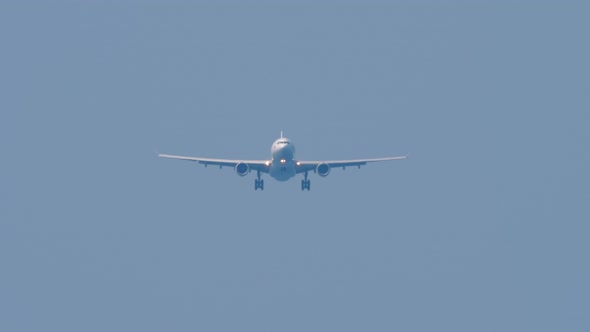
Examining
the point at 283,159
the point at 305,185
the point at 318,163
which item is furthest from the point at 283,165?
the point at 305,185

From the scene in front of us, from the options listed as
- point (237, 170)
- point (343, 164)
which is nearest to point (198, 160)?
point (237, 170)

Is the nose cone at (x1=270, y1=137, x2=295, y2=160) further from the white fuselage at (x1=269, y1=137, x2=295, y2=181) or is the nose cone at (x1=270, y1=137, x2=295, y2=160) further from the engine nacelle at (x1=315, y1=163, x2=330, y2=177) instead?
the engine nacelle at (x1=315, y1=163, x2=330, y2=177)

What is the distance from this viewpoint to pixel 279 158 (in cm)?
11919

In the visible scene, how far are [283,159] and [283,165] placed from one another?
0.58 meters

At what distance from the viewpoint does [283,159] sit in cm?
11912

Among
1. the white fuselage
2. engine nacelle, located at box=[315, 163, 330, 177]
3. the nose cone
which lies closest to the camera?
the nose cone

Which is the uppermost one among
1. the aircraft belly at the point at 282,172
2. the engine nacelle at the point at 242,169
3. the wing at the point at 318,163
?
the wing at the point at 318,163

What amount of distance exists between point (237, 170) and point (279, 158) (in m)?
5.82

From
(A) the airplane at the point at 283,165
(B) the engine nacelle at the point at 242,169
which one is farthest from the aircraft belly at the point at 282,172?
(B) the engine nacelle at the point at 242,169

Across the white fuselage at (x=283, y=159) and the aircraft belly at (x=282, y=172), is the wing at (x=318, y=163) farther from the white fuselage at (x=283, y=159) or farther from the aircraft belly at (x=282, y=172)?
the white fuselage at (x=283, y=159)

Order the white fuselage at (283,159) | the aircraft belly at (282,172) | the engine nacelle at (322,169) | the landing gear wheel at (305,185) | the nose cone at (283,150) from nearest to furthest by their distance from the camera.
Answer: the nose cone at (283,150) < the white fuselage at (283,159) < the aircraft belly at (282,172) < the engine nacelle at (322,169) < the landing gear wheel at (305,185)

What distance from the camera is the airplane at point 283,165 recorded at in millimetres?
119375

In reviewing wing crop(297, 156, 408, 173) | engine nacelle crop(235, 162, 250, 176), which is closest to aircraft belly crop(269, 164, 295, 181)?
wing crop(297, 156, 408, 173)

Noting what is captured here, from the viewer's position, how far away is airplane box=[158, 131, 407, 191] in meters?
119
